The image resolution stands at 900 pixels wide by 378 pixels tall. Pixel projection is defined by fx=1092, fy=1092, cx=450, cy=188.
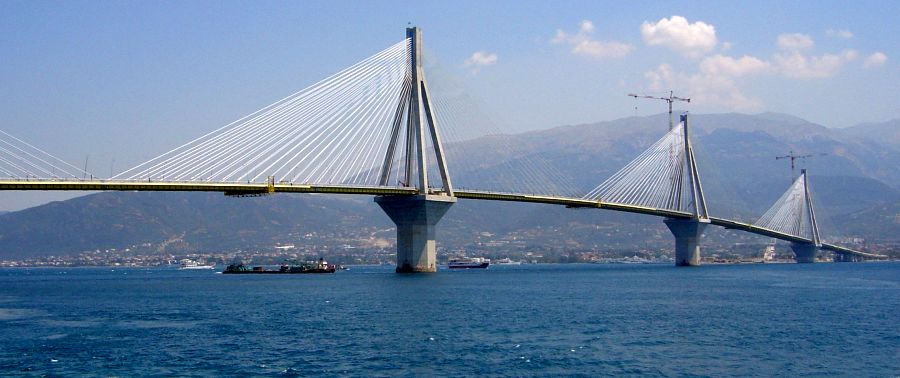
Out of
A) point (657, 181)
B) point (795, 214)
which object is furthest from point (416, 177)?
point (795, 214)

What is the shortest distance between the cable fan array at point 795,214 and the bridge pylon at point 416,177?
79918 mm

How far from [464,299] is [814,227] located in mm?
114437

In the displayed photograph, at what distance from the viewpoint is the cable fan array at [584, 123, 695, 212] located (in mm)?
125812

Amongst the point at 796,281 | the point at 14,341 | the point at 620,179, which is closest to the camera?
the point at 14,341

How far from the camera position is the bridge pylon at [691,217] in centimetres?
12962

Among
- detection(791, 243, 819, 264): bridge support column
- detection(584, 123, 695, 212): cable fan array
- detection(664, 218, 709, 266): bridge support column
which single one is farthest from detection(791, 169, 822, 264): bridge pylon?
detection(584, 123, 695, 212): cable fan array

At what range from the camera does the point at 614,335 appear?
42.5m

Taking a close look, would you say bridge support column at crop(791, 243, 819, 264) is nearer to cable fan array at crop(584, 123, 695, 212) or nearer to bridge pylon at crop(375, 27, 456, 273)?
cable fan array at crop(584, 123, 695, 212)

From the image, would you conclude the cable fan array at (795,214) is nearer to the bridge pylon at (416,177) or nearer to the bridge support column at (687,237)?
the bridge support column at (687,237)

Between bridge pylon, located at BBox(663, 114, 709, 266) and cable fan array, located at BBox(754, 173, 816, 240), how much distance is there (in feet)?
94.5

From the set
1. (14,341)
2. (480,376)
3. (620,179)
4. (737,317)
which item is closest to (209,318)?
(14,341)

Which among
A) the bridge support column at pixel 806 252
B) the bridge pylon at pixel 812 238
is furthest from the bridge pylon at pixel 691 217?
the bridge support column at pixel 806 252

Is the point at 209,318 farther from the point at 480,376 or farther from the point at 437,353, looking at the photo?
the point at 480,376

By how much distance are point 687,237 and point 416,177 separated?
5126 cm
